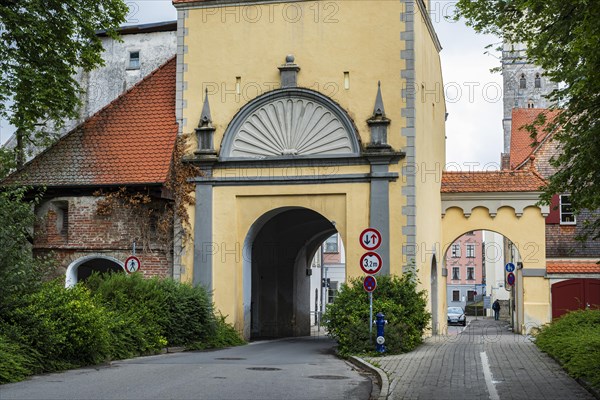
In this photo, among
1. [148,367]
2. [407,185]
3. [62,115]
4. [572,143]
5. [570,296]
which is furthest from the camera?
[570,296]

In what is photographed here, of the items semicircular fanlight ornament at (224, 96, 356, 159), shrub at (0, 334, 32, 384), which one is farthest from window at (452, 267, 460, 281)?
shrub at (0, 334, 32, 384)

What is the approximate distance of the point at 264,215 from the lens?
2738cm

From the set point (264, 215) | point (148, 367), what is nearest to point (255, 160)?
point (264, 215)

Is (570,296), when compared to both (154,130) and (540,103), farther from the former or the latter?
(540,103)

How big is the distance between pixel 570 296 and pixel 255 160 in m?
15.5

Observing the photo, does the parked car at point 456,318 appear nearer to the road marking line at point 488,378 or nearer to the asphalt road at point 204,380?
the road marking line at point 488,378

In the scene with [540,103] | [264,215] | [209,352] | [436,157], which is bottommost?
[209,352]

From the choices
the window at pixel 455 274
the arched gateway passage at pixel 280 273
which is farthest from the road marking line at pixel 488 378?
the window at pixel 455 274

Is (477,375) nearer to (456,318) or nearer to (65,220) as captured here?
(65,220)

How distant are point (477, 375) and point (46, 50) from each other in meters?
17.0

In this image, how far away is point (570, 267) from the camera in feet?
116

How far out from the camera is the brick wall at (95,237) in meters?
27.1

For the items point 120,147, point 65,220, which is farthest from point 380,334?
point 65,220

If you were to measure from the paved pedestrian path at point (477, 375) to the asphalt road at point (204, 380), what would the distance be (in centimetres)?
86
